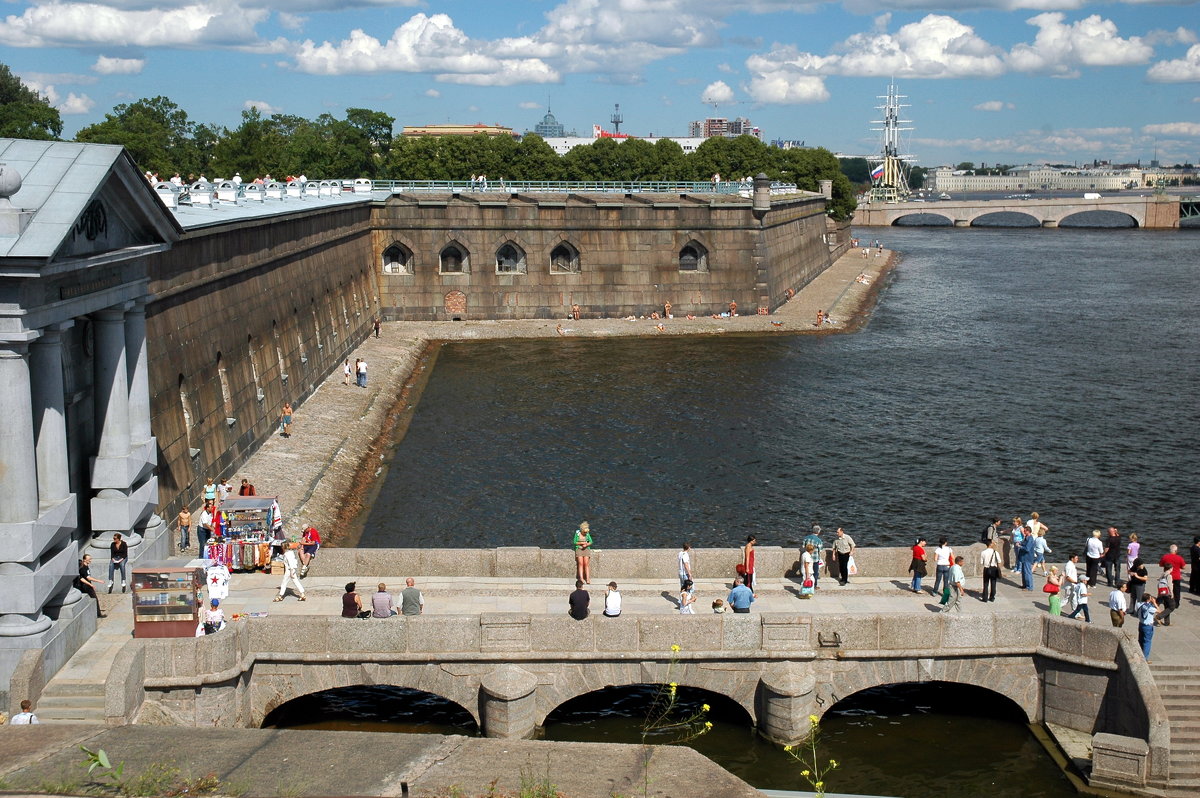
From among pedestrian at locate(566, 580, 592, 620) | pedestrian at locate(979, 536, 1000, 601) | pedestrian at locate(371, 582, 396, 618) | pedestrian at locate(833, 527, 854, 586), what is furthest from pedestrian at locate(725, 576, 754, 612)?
pedestrian at locate(371, 582, 396, 618)

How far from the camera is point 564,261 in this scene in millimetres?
70062

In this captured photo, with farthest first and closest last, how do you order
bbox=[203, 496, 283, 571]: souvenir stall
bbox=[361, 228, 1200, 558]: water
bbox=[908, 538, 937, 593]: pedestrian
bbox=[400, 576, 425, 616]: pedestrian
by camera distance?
1. bbox=[361, 228, 1200, 558]: water
2. bbox=[203, 496, 283, 571]: souvenir stall
3. bbox=[908, 538, 937, 593]: pedestrian
4. bbox=[400, 576, 425, 616]: pedestrian

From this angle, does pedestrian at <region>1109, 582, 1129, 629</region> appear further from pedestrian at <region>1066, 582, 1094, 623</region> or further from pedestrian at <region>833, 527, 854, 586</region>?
pedestrian at <region>833, 527, 854, 586</region>

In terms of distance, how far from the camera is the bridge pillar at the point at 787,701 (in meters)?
20.4

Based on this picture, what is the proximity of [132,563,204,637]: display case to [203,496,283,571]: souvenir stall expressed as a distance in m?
4.95

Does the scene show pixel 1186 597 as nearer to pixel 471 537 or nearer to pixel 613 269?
pixel 471 537

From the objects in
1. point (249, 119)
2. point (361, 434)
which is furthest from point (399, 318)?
point (249, 119)

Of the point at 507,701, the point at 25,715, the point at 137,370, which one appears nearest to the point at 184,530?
the point at 137,370

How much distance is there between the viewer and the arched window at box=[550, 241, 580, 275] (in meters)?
69.9

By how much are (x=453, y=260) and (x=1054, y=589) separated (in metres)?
50.1

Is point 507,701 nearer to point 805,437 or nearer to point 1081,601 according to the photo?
point 1081,601

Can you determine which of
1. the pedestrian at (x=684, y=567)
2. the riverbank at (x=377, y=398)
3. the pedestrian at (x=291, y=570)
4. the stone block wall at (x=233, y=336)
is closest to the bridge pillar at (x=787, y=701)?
the pedestrian at (x=684, y=567)

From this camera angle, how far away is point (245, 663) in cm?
1991

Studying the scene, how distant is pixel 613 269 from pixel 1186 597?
48.4m
